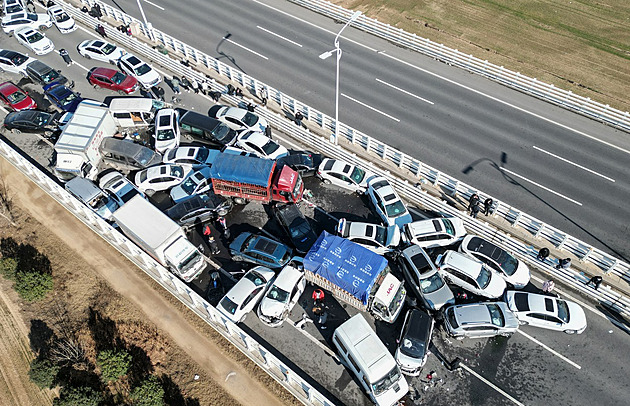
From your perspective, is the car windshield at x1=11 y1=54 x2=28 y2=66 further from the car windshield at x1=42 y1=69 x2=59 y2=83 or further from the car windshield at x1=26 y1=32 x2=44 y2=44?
the car windshield at x1=42 y1=69 x2=59 y2=83

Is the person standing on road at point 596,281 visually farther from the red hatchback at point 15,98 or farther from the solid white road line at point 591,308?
the red hatchback at point 15,98

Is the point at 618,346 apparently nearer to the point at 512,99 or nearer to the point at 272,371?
the point at 272,371

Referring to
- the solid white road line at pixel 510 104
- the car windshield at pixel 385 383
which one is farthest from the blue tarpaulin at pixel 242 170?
the solid white road line at pixel 510 104

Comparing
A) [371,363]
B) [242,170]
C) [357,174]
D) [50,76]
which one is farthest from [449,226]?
[50,76]

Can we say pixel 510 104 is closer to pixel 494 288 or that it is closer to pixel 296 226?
pixel 494 288

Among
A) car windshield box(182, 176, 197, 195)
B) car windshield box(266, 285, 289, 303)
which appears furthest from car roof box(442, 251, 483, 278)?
car windshield box(182, 176, 197, 195)

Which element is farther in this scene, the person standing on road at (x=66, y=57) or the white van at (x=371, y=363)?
the person standing on road at (x=66, y=57)
